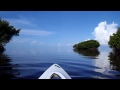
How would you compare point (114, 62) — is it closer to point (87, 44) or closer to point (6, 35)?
point (87, 44)

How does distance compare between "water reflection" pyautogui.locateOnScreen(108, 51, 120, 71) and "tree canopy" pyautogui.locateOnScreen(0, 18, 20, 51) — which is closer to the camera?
"tree canopy" pyautogui.locateOnScreen(0, 18, 20, 51)

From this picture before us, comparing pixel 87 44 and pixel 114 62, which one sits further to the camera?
pixel 114 62

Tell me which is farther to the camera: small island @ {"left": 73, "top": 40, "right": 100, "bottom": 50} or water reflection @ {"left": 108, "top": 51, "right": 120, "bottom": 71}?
water reflection @ {"left": 108, "top": 51, "right": 120, "bottom": 71}

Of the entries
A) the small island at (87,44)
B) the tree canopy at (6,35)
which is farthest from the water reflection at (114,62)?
the tree canopy at (6,35)

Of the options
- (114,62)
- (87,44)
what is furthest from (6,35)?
(114,62)

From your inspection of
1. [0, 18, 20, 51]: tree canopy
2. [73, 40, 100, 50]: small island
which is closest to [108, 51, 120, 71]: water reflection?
[73, 40, 100, 50]: small island

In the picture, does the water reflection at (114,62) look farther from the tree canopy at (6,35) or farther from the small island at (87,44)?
the tree canopy at (6,35)

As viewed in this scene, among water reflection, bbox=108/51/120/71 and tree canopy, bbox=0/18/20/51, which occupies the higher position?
tree canopy, bbox=0/18/20/51

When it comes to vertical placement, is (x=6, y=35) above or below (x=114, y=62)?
above

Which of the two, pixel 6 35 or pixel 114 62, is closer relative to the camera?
pixel 6 35

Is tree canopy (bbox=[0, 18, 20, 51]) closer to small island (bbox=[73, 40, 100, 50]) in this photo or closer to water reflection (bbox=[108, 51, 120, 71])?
small island (bbox=[73, 40, 100, 50])
